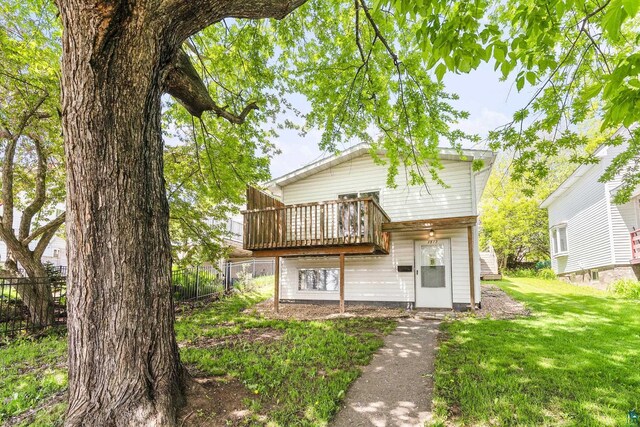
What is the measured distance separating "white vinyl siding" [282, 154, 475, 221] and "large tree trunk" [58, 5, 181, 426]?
836 centimetres

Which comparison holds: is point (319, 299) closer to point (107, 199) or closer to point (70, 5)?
point (107, 199)

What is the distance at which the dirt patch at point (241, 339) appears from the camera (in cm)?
580

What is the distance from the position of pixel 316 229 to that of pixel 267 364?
5027 mm

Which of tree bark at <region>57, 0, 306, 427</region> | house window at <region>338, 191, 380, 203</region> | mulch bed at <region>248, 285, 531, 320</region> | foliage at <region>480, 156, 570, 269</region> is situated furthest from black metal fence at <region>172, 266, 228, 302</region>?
foliage at <region>480, 156, 570, 269</region>

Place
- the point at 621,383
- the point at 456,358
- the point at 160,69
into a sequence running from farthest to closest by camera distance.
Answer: the point at 456,358, the point at 621,383, the point at 160,69

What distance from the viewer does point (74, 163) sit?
8.97 ft

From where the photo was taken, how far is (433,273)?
33.2 ft

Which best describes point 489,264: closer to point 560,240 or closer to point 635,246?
point 560,240

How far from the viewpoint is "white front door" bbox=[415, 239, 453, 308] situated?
9.91 metres

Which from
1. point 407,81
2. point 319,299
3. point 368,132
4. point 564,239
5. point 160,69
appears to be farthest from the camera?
point 564,239

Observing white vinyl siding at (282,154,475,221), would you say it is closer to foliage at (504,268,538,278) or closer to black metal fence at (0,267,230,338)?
black metal fence at (0,267,230,338)

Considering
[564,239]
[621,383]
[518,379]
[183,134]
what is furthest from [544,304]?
[183,134]

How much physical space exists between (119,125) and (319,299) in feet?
31.5

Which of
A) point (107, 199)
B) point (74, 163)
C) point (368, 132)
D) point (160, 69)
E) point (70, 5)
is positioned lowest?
point (107, 199)
